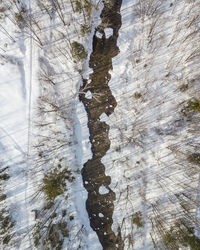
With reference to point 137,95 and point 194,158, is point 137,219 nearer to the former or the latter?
point 194,158

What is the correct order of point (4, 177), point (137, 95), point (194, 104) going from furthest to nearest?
point (4, 177), point (137, 95), point (194, 104)

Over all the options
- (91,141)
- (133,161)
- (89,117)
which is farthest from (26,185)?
(133,161)

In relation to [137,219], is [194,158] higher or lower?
higher

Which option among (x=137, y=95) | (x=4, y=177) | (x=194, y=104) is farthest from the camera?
(x=4, y=177)

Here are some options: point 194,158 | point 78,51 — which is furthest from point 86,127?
point 194,158

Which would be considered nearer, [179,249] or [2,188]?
[179,249]

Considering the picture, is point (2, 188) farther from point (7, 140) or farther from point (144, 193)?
point (144, 193)

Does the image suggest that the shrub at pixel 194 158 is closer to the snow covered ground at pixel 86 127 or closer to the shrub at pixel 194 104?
the snow covered ground at pixel 86 127
